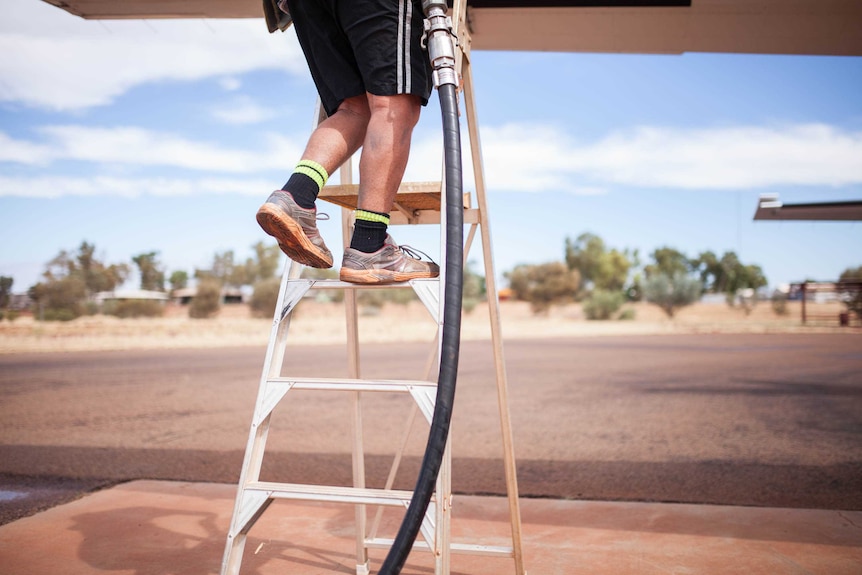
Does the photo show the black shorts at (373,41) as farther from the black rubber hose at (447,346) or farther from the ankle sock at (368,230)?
the ankle sock at (368,230)

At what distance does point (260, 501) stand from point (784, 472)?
4.30m

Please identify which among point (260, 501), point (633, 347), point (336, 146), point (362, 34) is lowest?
point (633, 347)

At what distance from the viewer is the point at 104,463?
5.07 metres

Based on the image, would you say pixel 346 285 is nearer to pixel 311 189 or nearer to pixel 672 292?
pixel 311 189

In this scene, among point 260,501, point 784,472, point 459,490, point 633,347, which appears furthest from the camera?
point 633,347

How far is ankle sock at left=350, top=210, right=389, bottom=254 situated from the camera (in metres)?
2.10

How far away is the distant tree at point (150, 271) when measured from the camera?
45906mm

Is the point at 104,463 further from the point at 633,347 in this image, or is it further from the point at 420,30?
the point at 633,347

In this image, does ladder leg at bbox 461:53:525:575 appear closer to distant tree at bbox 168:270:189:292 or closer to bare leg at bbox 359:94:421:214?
bare leg at bbox 359:94:421:214

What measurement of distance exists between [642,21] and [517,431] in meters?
4.21

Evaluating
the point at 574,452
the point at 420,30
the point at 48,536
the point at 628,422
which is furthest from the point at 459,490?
the point at 628,422

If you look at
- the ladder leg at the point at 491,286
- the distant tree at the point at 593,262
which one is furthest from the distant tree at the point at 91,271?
the distant tree at the point at 593,262

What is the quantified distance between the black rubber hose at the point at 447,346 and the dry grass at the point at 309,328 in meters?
20.2

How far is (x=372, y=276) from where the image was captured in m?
2.04
